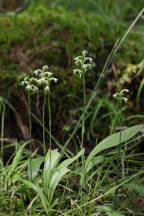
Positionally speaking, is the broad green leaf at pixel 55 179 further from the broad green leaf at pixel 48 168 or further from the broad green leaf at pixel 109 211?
the broad green leaf at pixel 109 211

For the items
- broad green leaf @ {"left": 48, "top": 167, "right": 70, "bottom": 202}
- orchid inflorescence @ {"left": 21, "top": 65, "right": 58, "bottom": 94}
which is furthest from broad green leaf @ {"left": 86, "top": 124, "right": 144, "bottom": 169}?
orchid inflorescence @ {"left": 21, "top": 65, "right": 58, "bottom": 94}

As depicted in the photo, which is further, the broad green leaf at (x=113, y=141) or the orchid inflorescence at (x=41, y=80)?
the broad green leaf at (x=113, y=141)

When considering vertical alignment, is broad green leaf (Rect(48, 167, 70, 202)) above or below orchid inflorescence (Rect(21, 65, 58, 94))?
below

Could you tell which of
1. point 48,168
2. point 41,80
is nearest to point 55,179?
point 48,168

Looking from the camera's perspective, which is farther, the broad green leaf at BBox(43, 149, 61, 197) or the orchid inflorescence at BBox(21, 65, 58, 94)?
the broad green leaf at BBox(43, 149, 61, 197)

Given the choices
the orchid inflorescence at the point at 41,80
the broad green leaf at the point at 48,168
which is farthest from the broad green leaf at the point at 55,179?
the orchid inflorescence at the point at 41,80

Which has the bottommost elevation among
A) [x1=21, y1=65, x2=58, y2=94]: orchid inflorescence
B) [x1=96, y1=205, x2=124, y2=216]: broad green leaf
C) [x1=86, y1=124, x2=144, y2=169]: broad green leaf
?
[x1=96, y1=205, x2=124, y2=216]: broad green leaf

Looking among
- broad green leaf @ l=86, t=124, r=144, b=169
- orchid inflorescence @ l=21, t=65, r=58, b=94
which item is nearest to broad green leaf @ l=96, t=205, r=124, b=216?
broad green leaf @ l=86, t=124, r=144, b=169

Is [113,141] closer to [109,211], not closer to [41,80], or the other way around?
[109,211]

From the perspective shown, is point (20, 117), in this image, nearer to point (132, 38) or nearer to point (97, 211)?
point (97, 211)

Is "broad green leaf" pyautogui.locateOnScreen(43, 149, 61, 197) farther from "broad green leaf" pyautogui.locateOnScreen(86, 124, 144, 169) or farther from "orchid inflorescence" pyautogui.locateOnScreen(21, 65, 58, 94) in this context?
"orchid inflorescence" pyautogui.locateOnScreen(21, 65, 58, 94)

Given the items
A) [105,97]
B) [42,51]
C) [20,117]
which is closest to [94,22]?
[42,51]
